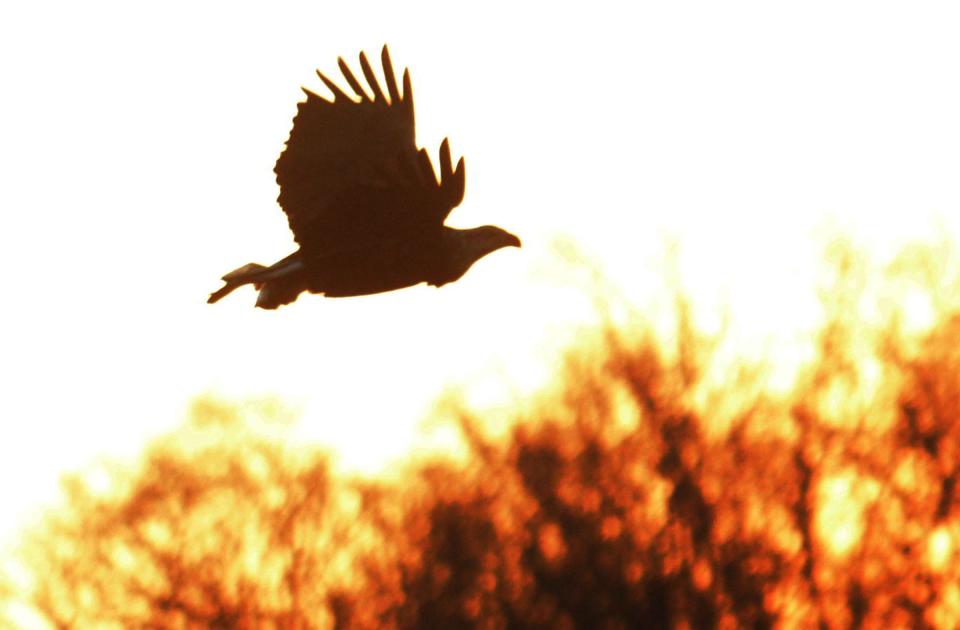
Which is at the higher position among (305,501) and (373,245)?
(373,245)

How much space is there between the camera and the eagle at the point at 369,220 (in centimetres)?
1373

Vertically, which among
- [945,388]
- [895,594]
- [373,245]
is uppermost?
[373,245]

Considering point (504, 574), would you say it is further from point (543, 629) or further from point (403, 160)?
point (403, 160)

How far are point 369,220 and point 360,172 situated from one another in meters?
0.28

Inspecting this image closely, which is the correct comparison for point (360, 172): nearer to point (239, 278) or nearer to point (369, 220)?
point (369, 220)

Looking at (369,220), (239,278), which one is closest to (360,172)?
(369,220)

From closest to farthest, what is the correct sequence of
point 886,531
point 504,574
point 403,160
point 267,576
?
point 403,160 → point 886,531 → point 504,574 → point 267,576

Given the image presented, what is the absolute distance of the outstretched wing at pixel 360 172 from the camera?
13.7 metres

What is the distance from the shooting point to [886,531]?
87.7ft

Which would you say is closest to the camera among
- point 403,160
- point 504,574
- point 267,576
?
point 403,160

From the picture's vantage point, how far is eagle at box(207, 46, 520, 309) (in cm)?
1373

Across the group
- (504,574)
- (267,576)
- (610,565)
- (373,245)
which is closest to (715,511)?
(610,565)

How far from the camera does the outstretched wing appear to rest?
13.7 m

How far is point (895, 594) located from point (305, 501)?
10730mm
